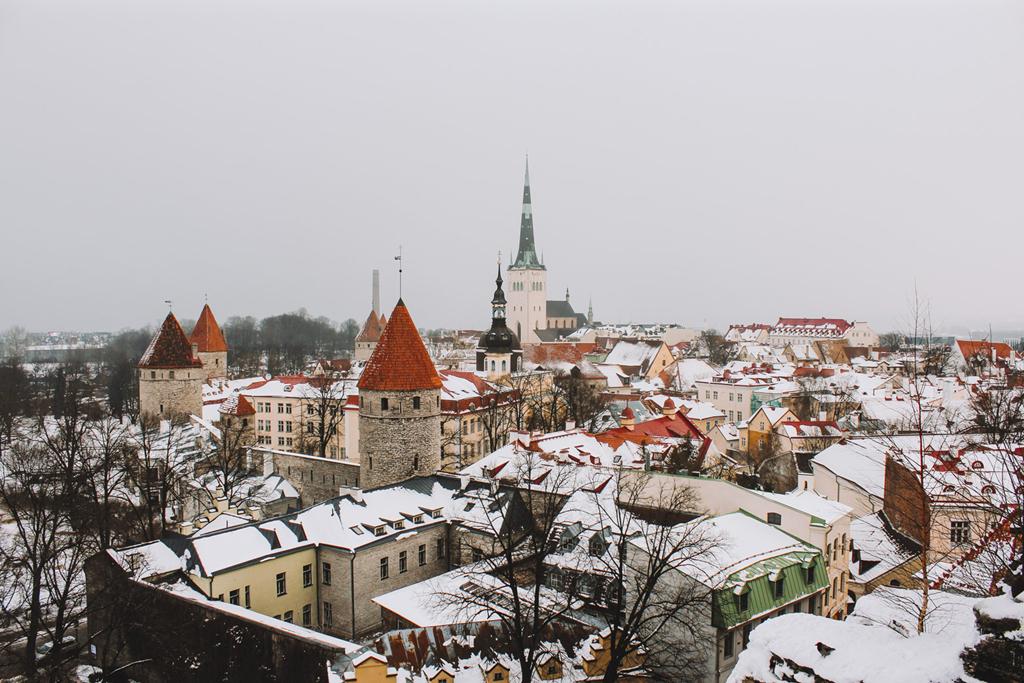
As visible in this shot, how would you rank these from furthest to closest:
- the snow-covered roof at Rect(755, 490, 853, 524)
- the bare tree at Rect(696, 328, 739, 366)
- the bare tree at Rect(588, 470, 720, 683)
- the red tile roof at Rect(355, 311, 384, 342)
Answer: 1. the bare tree at Rect(696, 328, 739, 366)
2. the red tile roof at Rect(355, 311, 384, 342)
3. the snow-covered roof at Rect(755, 490, 853, 524)
4. the bare tree at Rect(588, 470, 720, 683)

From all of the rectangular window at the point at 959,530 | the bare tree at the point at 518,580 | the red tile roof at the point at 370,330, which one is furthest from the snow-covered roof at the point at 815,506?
the red tile roof at the point at 370,330

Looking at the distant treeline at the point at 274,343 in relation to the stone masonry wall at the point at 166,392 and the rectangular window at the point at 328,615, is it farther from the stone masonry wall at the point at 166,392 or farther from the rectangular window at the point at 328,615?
the rectangular window at the point at 328,615

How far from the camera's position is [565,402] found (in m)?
48.0

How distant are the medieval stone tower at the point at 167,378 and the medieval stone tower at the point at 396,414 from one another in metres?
19.1

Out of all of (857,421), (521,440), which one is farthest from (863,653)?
(857,421)

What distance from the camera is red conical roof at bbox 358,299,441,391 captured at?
24922mm

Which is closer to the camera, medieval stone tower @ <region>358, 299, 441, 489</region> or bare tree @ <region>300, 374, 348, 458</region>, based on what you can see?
medieval stone tower @ <region>358, 299, 441, 489</region>

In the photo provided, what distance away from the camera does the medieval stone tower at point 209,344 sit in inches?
2235

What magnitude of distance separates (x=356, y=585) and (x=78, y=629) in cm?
898

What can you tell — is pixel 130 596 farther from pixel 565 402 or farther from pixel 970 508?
pixel 565 402

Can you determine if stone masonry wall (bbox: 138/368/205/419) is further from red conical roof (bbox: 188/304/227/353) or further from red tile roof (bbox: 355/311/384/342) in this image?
red tile roof (bbox: 355/311/384/342)

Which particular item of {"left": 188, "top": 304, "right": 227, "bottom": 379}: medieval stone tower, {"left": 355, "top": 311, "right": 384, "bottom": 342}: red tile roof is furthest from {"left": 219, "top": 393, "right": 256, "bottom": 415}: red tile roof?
{"left": 355, "top": 311, "right": 384, "bottom": 342}: red tile roof

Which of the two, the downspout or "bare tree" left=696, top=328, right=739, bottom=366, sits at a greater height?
"bare tree" left=696, top=328, right=739, bottom=366

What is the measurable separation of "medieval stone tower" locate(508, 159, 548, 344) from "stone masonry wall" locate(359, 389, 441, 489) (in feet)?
Answer: 214
